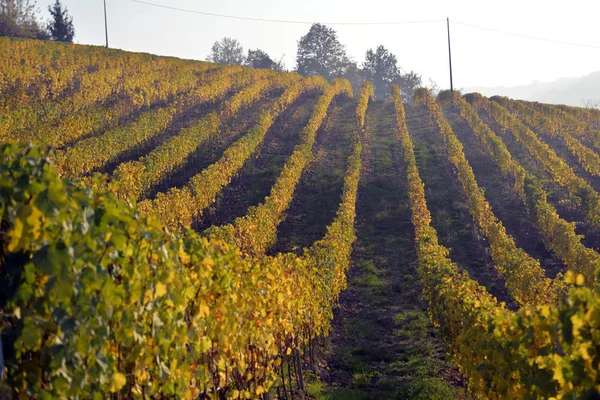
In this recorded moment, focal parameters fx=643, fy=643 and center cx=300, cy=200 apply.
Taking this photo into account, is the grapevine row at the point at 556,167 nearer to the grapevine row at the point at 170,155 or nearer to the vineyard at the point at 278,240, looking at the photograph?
the vineyard at the point at 278,240

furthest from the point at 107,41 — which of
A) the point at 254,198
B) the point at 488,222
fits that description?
the point at 488,222

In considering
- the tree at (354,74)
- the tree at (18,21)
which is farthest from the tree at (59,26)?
the tree at (354,74)

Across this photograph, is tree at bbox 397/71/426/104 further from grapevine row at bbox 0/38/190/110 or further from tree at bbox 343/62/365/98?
grapevine row at bbox 0/38/190/110

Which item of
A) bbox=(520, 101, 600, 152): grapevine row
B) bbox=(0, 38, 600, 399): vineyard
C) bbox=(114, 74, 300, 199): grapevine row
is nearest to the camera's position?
bbox=(0, 38, 600, 399): vineyard

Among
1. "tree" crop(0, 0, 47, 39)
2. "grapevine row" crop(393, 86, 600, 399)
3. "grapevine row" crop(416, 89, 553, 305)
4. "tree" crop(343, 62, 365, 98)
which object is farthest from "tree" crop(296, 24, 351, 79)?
"grapevine row" crop(393, 86, 600, 399)

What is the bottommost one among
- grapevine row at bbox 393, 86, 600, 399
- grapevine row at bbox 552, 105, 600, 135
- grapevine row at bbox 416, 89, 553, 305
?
grapevine row at bbox 416, 89, 553, 305

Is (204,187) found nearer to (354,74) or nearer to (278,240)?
(278,240)

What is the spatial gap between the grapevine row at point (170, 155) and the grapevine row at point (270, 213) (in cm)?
413

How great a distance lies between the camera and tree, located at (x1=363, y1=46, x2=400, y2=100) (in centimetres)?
10950

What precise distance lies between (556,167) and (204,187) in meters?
17.3

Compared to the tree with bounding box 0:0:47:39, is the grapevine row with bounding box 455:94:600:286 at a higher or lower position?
lower

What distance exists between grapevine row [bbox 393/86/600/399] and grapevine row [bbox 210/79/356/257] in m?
7.93

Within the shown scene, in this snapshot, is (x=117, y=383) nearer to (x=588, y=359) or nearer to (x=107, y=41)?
(x=588, y=359)

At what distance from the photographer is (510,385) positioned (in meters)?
6.73
